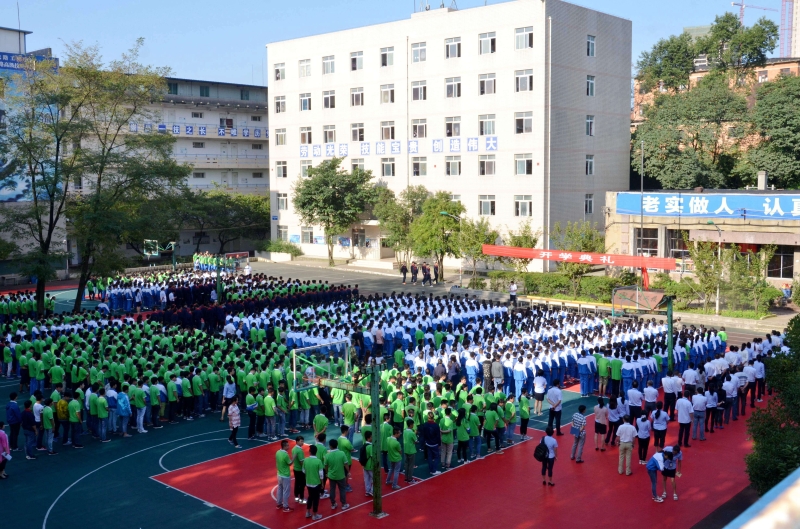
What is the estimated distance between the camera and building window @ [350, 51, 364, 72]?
45.2 metres

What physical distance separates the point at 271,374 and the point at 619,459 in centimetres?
753

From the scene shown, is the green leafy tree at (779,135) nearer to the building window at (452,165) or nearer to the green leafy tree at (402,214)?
the building window at (452,165)

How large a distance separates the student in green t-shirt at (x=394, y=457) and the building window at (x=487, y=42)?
3092 centimetres

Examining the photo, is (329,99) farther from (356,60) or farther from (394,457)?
(394,457)

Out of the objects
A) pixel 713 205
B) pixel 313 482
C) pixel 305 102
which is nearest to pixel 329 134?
pixel 305 102

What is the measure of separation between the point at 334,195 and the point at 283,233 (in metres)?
8.37

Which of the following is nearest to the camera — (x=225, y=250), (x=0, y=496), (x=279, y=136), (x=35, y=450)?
(x=0, y=496)

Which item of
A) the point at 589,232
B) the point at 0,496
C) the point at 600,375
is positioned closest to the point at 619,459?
the point at 600,375

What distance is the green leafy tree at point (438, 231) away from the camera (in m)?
36.1

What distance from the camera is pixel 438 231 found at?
3619 cm

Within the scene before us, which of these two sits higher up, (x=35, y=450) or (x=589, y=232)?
(x=589, y=232)

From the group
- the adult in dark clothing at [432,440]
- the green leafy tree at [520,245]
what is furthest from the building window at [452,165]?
the adult in dark clothing at [432,440]

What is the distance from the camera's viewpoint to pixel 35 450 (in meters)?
14.6

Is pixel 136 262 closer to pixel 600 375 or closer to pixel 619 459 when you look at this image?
pixel 600 375
